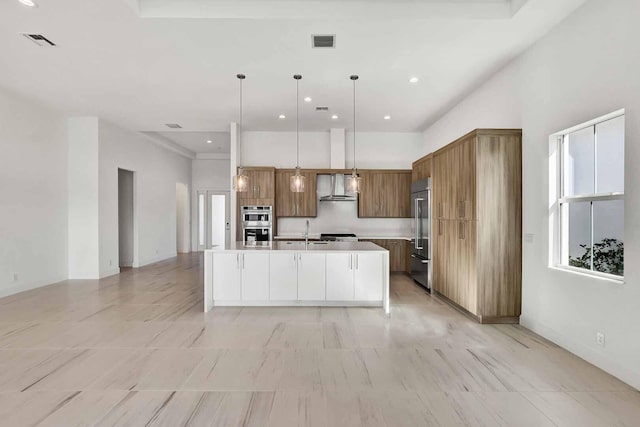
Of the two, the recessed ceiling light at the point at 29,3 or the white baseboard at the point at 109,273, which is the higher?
the recessed ceiling light at the point at 29,3

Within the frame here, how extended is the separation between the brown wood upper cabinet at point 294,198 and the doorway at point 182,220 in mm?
4864

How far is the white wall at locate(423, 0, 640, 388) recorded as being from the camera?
2.58m

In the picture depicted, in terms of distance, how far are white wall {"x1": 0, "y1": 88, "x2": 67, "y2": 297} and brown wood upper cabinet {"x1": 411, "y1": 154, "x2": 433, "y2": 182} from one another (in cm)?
680

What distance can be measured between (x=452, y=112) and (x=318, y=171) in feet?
9.62

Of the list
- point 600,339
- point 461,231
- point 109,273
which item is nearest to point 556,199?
point 461,231

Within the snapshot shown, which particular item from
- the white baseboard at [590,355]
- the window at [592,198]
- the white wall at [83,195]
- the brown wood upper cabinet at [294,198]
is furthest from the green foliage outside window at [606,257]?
the white wall at [83,195]

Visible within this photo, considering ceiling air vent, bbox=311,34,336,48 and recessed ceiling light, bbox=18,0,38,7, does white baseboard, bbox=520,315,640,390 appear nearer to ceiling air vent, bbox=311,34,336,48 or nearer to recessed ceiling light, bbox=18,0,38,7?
ceiling air vent, bbox=311,34,336,48

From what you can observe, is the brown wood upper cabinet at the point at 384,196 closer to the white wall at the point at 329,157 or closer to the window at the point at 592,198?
the white wall at the point at 329,157

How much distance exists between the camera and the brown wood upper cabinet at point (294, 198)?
750cm

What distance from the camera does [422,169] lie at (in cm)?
614

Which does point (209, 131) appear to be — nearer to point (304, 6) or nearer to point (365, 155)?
→ point (365, 155)

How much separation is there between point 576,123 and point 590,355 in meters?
2.10

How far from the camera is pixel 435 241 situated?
5488 millimetres

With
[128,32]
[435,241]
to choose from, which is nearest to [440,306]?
[435,241]
